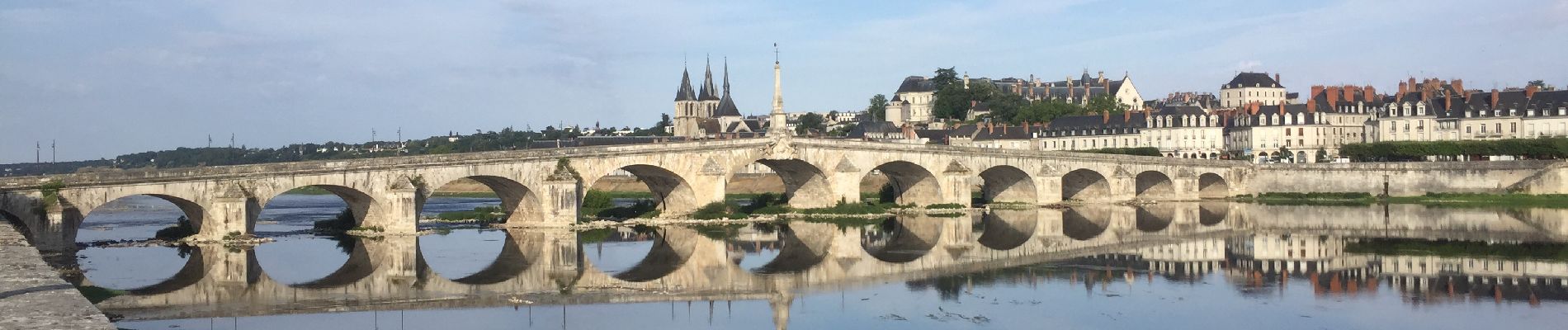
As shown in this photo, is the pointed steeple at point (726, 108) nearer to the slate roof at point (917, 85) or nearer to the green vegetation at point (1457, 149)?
the slate roof at point (917, 85)

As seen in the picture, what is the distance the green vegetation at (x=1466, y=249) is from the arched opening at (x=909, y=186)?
20721mm

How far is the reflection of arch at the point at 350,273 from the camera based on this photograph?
32656 millimetres

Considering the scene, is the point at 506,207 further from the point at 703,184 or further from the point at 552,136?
the point at 552,136

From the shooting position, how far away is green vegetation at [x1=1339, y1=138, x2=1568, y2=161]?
70688mm

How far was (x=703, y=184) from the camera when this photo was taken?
2154 inches

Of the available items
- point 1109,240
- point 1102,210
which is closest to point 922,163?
point 1102,210

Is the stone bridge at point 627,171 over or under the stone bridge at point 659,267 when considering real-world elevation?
over

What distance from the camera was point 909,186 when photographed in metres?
64.7

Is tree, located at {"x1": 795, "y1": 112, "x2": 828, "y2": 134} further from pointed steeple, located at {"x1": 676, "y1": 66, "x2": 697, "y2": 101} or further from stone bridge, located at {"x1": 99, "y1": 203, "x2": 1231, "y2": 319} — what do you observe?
stone bridge, located at {"x1": 99, "y1": 203, "x2": 1231, "y2": 319}

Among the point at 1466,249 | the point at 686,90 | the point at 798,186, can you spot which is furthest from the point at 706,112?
the point at 1466,249

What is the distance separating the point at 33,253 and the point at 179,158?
422 feet

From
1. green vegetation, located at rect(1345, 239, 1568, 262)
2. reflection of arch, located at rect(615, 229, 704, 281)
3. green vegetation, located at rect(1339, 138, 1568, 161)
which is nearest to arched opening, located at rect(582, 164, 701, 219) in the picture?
reflection of arch, located at rect(615, 229, 704, 281)

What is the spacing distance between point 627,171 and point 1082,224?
624 inches

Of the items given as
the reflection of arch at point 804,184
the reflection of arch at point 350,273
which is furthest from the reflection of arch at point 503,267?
the reflection of arch at point 804,184
